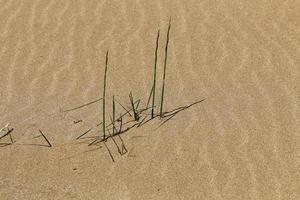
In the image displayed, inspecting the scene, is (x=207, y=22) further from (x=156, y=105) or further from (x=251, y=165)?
(x=251, y=165)

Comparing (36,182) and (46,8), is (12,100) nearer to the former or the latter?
(36,182)

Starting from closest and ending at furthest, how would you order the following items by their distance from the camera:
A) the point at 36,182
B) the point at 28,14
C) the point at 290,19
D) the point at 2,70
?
1. the point at 36,182
2. the point at 2,70
3. the point at 290,19
4. the point at 28,14

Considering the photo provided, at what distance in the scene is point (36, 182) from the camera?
3.64 meters

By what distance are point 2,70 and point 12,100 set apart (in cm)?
56

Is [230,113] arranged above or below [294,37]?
below

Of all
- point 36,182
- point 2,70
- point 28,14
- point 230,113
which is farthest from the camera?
point 28,14

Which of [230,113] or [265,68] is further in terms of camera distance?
[265,68]

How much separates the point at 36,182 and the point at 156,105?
43.4 inches

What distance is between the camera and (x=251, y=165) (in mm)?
3678

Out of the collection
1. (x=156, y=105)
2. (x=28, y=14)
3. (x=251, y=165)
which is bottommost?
(x=251, y=165)

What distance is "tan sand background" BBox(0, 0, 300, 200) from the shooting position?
142 inches

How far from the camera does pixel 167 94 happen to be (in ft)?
15.0

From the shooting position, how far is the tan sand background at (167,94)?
360 cm

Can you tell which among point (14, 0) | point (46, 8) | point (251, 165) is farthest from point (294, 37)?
point (14, 0)
